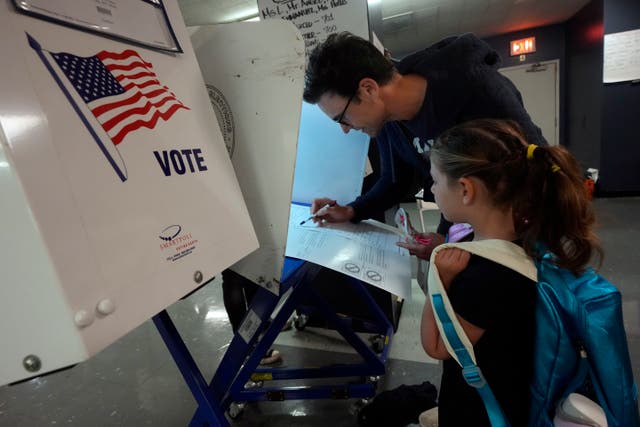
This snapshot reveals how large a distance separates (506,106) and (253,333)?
32.0 inches

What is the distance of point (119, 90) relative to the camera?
500 millimetres

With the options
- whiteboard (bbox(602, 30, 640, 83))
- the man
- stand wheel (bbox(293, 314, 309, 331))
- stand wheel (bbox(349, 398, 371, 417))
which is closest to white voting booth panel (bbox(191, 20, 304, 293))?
the man

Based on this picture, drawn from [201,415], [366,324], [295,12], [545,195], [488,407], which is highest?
[295,12]

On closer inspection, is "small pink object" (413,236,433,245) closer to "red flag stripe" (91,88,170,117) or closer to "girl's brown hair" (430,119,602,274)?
"girl's brown hair" (430,119,602,274)

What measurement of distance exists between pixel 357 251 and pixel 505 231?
0.34 m

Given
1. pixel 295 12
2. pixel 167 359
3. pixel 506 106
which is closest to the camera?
pixel 506 106

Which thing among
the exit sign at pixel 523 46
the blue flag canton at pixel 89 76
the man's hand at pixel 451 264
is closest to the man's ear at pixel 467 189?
the man's hand at pixel 451 264

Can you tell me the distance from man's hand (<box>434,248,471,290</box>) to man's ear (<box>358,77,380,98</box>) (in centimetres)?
48

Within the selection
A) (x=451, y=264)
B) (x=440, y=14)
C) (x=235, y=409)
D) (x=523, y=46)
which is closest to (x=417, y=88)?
(x=451, y=264)

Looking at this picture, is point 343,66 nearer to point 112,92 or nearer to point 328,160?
point 328,160

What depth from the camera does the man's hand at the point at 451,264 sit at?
2.17 ft

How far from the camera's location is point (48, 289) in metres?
0.35

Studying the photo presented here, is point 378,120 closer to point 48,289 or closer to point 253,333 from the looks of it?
point 253,333

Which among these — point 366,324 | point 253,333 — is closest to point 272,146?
point 253,333
